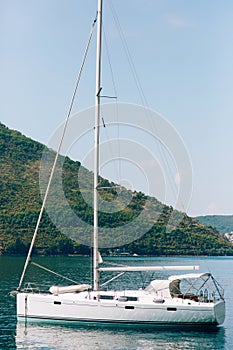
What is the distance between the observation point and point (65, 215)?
Answer: 155875mm

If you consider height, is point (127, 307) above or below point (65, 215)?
below

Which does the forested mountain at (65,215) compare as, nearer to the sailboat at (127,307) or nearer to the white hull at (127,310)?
the sailboat at (127,307)

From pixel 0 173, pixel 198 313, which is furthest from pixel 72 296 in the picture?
pixel 0 173

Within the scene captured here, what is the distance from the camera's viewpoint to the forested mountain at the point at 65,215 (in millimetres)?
142750

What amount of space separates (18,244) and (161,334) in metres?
102

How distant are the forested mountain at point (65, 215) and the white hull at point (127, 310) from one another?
9813 cm

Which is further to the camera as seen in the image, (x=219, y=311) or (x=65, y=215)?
(x=65, y=215)

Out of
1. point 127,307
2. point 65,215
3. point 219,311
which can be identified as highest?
point 65,215

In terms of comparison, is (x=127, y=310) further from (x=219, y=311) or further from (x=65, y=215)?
(x=65, y=215)

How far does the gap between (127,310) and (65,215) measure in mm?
122294

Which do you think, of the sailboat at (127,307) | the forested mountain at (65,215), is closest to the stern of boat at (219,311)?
the sailboat at (127,307)

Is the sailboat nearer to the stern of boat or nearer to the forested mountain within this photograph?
the stern of boat

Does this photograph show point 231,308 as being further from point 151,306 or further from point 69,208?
point 69,208

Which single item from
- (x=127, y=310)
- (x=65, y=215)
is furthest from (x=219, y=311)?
(x=65, y=215)
